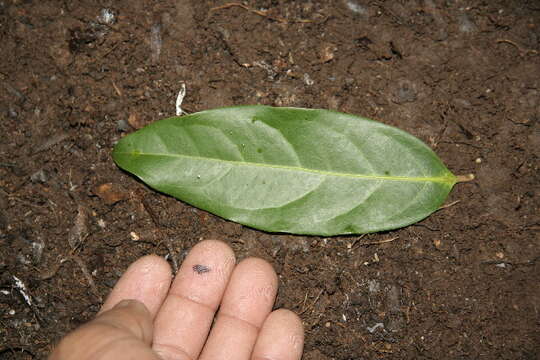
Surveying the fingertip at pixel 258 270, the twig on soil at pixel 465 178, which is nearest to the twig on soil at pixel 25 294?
the fingertip at pixel 258 270

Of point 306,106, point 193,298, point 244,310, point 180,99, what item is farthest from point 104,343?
point 306,106

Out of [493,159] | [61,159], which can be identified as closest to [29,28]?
[61,159]

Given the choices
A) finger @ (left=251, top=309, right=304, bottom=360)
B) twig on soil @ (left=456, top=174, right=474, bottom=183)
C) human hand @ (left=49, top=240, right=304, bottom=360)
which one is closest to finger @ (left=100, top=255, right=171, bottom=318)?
human hand @ (left=49, top=240, right=304, bottom=360)

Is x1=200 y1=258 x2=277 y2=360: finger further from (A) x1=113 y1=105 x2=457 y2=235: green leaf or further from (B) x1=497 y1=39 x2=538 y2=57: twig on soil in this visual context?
(B) x1=497 y1=39 x2=538 y2=57: twig on soil

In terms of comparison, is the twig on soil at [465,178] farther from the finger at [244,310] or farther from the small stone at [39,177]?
the small stone at [39,177]

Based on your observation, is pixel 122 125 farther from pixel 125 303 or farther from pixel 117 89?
pixel 125 303

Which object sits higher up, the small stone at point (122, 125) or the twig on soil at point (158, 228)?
the small stone at point (122, 125)

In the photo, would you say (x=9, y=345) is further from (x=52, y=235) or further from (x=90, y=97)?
(x=90, y=97)
